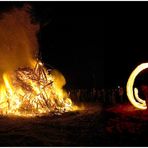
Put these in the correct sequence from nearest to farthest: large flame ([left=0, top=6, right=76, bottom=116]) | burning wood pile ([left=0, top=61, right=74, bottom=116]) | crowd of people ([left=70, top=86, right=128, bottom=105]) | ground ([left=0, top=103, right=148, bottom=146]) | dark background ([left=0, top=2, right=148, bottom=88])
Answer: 1. ground ([left=0, top=103, right=148, bottom=146])
2. burning wood pile ([left=0, top=61, right=74, bottom=116])
3. large flame ([left=0, top=6, right=76, bottom=116])
4. crowd of people ([left=70, top=86, right=128, bottom=105])
5. dark background ([left=0, top=2, right=148, bottom=88])

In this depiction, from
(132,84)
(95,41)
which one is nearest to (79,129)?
→ (132,84)

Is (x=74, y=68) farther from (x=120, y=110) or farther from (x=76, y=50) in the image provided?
(x=120, y=110)

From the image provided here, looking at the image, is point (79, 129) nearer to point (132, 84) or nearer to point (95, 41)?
point (132, 84)

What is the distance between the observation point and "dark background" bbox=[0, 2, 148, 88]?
2584cm

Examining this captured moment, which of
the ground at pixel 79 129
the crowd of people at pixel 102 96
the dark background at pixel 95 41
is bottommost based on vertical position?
the ground at pixel 79 129

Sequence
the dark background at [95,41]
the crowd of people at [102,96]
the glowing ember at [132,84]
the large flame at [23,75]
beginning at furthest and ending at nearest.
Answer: the dark background at [95,41]
the crowd of people at [102,96]
the large flame at [23,75]
the glowing ember at [132,84]

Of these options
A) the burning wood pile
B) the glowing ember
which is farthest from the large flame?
the glowing ember

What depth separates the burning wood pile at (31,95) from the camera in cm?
1602

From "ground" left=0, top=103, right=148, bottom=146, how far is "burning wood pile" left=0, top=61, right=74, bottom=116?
52.5 inches

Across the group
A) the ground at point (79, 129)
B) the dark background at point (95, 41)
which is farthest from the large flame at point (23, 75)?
the dark background at point (95, 41)

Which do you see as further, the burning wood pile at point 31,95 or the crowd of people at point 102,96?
the crowd of people at point 102,96

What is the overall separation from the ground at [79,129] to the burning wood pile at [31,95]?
1334 mm

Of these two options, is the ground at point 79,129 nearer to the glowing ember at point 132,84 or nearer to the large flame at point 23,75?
the glowing ember at point 132,84

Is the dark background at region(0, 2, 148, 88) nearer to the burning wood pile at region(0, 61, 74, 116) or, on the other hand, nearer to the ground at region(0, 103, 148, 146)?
the burning wood pile at region(0, 61, 74, 116)
